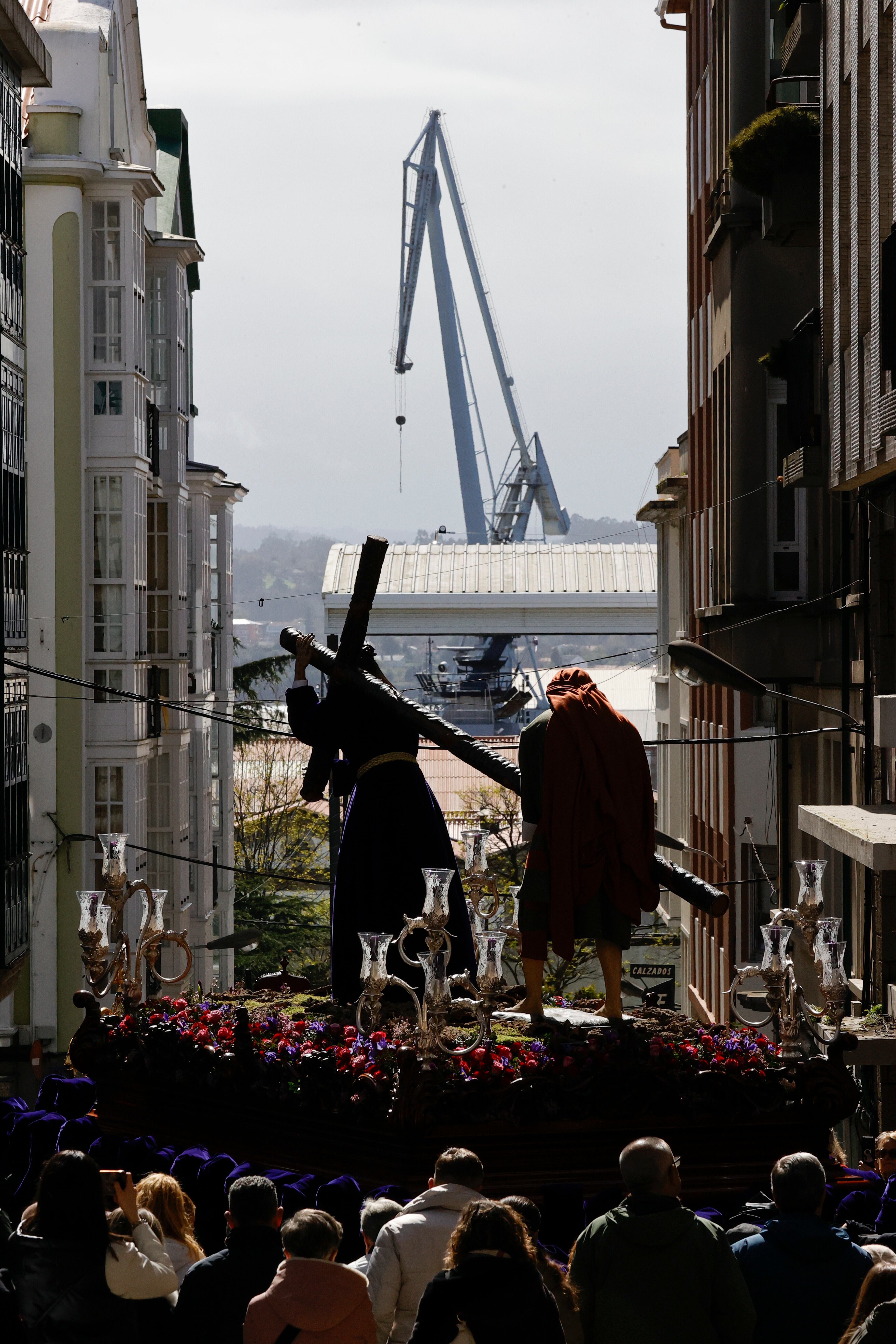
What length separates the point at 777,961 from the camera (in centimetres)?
1035

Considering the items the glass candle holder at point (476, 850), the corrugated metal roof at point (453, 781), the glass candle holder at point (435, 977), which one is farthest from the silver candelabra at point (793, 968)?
the corrugated metal roof at point (453, 781)

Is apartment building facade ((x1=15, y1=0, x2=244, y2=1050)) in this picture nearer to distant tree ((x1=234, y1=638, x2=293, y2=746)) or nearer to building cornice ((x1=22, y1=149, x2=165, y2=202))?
building cornice ((x1=22, y1=149, x2=165, y2=202))

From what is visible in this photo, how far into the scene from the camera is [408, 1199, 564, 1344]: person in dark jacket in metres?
5.57

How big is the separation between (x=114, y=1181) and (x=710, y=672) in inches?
474

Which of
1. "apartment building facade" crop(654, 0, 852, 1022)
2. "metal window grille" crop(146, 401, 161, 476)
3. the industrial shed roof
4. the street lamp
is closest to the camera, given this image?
the street lamp

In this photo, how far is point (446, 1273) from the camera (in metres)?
5.66

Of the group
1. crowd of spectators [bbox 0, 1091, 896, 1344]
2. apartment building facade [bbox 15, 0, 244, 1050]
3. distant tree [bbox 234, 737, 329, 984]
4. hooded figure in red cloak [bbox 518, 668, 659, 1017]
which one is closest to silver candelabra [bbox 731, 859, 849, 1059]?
hooded figure in red cloak [bbox 518, 668, 659, 1017]

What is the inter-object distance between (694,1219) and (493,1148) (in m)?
4.01

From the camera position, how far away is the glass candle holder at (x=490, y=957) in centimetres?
999

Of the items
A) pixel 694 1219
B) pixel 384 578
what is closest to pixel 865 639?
pixel 694 1219

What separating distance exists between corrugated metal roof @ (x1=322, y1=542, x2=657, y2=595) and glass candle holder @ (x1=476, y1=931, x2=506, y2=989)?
45.6m

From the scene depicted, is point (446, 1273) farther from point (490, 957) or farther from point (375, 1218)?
point (490, 957)

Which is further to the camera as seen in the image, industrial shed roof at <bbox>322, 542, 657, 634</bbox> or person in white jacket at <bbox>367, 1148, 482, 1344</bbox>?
industrial shed roof at <bbox>322, 542, 657, 634</bbox>

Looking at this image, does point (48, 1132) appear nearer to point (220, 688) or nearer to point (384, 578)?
point (220, 688)
